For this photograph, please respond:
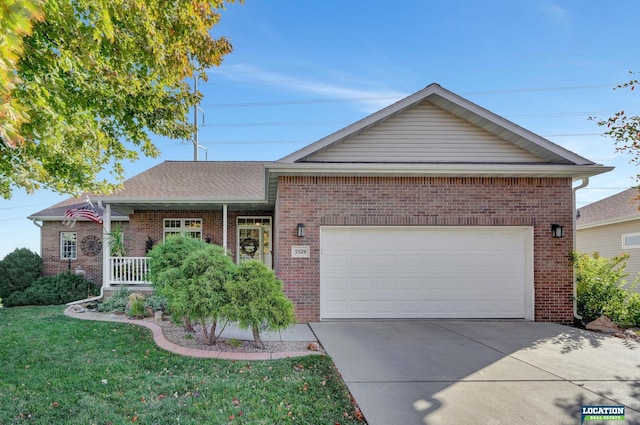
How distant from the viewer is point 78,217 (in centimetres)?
1395

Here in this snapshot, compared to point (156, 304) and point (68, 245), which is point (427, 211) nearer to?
point (156, 304)

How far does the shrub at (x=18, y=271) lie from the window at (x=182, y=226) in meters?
5.68

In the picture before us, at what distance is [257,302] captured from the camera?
18.7 feet

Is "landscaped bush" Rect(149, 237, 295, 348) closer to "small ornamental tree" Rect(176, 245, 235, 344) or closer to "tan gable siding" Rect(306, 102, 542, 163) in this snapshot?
"small ornamental tree" Rect(176, 245, 235, 344)

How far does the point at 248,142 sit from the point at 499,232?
26.1 meters

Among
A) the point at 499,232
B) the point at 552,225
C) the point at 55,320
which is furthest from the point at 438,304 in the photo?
the point at 55,320

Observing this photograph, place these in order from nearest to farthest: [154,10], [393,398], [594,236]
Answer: [393,398] → [154,10] → [594,236]

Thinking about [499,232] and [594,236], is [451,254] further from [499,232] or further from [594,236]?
[594,236]

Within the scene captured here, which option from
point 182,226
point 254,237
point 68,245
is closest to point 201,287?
point 254,237

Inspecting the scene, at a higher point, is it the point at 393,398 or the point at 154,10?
the point at 154,10

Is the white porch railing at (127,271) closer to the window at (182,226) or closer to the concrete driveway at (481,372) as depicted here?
the window at (182,226)

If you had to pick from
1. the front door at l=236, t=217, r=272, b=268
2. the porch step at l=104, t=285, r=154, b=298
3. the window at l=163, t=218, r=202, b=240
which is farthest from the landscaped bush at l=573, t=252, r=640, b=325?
the window at l=163, t=218, r=202, b=240

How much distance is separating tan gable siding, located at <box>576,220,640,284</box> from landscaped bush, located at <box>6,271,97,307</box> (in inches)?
785

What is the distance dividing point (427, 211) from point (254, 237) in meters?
7.66
